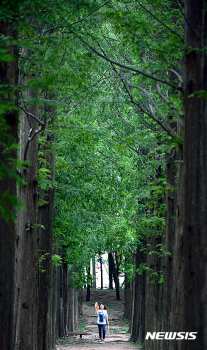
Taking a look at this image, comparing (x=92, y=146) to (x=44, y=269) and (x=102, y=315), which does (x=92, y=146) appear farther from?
(x=102, y=315)

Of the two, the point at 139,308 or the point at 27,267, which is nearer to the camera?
the point at 27,267

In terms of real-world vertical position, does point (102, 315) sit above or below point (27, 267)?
below

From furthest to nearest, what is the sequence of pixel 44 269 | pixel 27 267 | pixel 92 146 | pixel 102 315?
pixel 102 315
pixel 92 146
pixel 44 269
pixel 27 267

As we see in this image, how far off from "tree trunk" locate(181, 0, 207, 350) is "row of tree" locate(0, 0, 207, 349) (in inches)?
0.5

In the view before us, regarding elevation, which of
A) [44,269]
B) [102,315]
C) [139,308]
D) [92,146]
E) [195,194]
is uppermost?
[92,146]

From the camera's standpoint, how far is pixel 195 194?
5820mm

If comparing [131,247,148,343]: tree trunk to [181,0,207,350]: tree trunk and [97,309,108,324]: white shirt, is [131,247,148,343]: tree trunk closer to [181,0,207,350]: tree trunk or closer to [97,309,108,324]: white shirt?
[97,309,108,324]: white shirt

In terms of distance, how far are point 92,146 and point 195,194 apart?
8.86 meters


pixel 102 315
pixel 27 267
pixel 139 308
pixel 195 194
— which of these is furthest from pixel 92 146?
A: pixel 139 308

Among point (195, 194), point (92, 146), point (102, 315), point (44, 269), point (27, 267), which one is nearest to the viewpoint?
point (195, 194)

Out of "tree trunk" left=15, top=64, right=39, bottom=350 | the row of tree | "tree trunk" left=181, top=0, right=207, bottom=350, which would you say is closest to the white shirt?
the row of tree

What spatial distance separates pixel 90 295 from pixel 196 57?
175 feet

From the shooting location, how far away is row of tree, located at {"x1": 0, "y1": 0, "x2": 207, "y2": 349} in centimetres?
588

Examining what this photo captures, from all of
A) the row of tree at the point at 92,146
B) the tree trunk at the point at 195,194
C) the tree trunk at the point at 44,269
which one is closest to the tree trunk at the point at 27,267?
the row of tree at the point at 92,146
